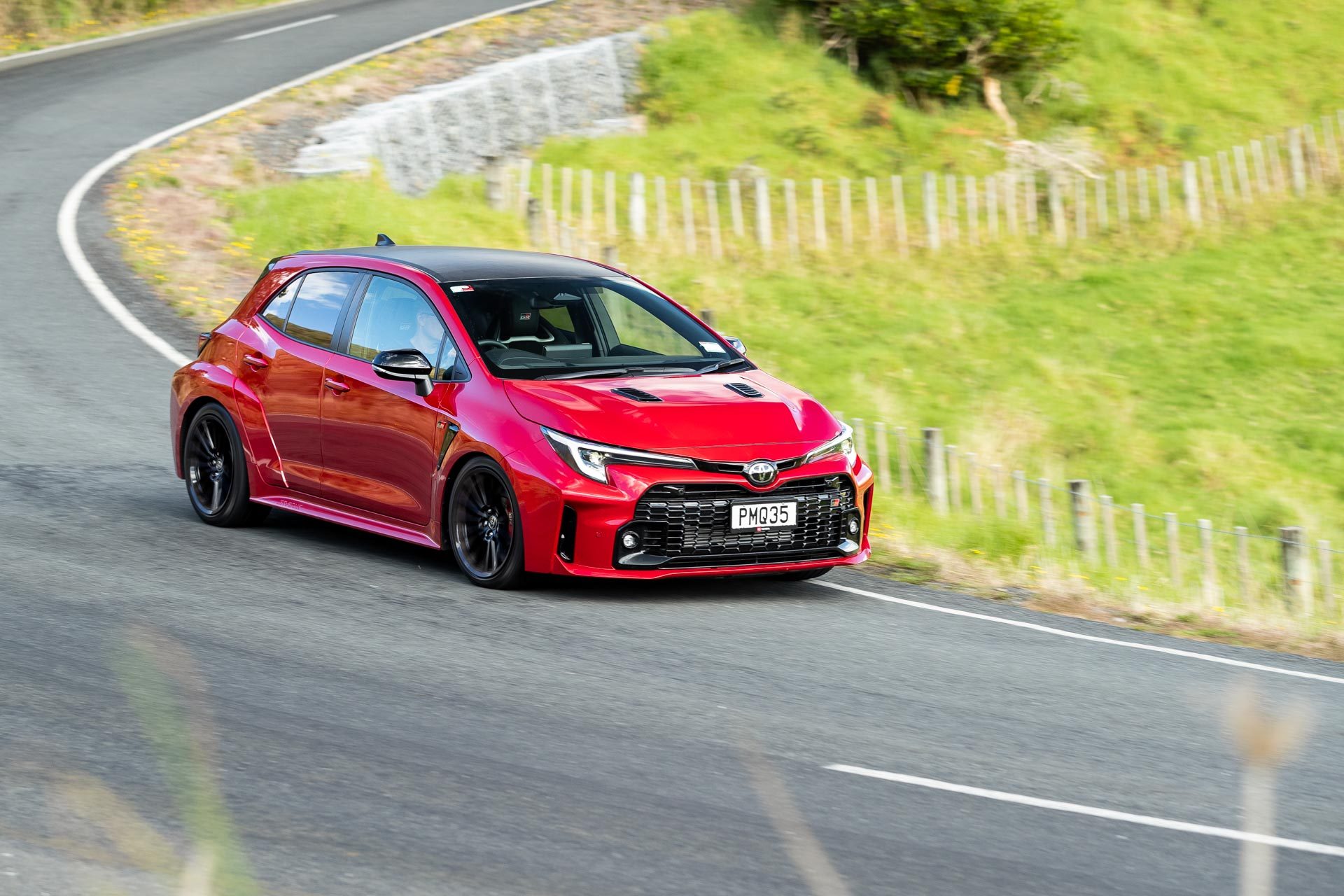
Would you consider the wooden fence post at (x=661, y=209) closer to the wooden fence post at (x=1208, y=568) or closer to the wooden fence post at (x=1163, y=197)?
the wooden fence post at (x=1163, y=197)

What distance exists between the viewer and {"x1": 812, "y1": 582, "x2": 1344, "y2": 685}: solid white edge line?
8.16 metres

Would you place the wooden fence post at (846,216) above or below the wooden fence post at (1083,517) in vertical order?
above

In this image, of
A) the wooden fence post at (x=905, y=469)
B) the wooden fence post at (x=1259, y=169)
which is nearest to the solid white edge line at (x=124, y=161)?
the wooden fence post at (x=905, y=469)

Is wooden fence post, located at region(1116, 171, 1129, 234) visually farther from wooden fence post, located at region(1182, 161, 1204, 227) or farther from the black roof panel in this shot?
the black roof panel

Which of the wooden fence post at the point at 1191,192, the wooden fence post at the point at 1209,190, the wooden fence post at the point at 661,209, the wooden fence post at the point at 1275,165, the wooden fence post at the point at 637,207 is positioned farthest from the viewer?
the wooden fence post at the point at 1275,165

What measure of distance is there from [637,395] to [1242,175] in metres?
28.3

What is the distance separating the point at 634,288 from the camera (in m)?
10.1

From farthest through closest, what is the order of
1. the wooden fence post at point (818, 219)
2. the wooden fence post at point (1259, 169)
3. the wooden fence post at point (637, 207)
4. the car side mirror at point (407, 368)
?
the wooden fence post at point (1259, 169) < the wooden fence post at point (818, 219) < the wooden fence post at point (637, 207) < the car side mirror at point (407, 368)

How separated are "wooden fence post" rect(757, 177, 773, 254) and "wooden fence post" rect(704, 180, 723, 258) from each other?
0.66 meters

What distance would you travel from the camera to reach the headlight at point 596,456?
27.2ft

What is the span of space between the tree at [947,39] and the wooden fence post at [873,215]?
5.12 meters

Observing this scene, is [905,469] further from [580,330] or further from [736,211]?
[736,211]

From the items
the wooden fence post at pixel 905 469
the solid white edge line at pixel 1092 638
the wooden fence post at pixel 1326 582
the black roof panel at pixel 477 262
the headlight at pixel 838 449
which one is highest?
the black roof panel at pixel 477 262

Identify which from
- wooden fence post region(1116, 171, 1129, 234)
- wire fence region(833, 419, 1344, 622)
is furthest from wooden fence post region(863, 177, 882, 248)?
wire fence region(833, 419, 1344, 622)
